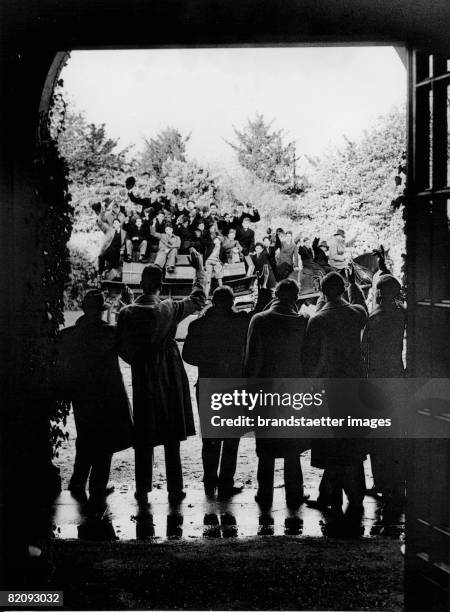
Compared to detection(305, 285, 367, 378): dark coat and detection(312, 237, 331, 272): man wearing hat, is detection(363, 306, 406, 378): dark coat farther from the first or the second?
detection(312, 237, 331, 272): man wearing hat

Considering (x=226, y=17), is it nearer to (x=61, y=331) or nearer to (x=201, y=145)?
(x=201, y=145)

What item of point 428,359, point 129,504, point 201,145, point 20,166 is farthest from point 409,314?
point 20,166

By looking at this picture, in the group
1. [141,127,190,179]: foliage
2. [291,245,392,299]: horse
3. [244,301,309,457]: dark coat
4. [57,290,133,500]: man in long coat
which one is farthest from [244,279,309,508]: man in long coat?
[141,127,190,179]: foliage

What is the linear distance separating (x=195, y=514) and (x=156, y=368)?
792 millimetres

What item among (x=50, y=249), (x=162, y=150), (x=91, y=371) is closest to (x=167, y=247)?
(x=162, y=150)

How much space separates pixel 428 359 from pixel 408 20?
5.61 ft

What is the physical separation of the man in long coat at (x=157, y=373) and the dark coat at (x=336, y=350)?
0.64 meters

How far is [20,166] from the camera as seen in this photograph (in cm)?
396

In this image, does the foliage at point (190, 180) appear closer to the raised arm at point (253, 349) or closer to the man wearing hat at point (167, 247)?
the man wearing hat at point (167, 247)

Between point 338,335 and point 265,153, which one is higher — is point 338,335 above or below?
below

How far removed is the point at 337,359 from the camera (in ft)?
13.2

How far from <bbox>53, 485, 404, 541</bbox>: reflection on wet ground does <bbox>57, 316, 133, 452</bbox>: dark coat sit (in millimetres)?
441

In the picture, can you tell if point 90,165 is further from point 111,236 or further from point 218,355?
point 218,355

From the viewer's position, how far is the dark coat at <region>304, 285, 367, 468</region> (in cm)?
400
